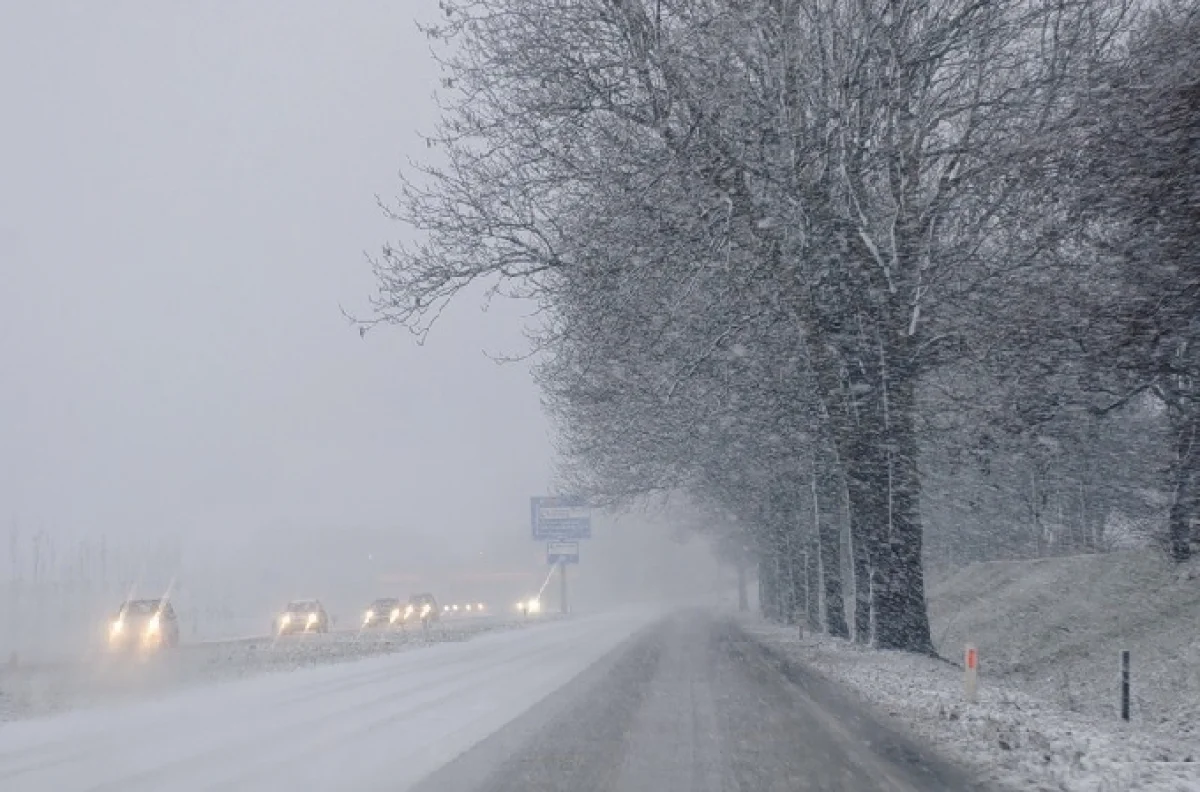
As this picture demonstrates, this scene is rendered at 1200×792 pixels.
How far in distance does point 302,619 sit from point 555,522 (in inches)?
826

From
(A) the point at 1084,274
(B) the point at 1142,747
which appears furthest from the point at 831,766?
(A) the point at 1084,274

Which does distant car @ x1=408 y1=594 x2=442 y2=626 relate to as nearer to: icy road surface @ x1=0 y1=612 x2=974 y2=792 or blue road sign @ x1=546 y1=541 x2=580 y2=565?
blue road sign @ x1=546 y1=541 x2=580 y2=565

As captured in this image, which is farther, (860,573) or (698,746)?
(860,573)

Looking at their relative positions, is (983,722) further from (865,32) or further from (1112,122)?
(865,32)

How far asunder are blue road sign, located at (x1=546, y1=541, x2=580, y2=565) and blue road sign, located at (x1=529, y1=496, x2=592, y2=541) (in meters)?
0.49

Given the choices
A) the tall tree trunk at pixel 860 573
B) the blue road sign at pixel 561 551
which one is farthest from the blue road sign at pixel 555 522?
the tall tree trunk at pixel 860 573

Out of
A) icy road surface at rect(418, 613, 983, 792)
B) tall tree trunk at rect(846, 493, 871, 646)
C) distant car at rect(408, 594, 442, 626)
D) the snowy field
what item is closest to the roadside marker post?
icy road surface at rect(418, 613, 983, 792)

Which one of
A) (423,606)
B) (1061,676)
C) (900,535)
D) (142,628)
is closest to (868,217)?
(900,535)

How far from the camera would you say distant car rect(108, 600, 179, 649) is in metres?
33.1

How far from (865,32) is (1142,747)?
13.7 metres

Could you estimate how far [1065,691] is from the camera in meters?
19.8

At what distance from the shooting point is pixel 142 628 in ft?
110

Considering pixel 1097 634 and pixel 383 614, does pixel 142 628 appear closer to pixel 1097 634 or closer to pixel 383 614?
pixel 383 614

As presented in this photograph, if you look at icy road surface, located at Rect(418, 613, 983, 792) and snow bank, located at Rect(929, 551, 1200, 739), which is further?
snow bank, located at Rect(929, 551, 1200, 739)
